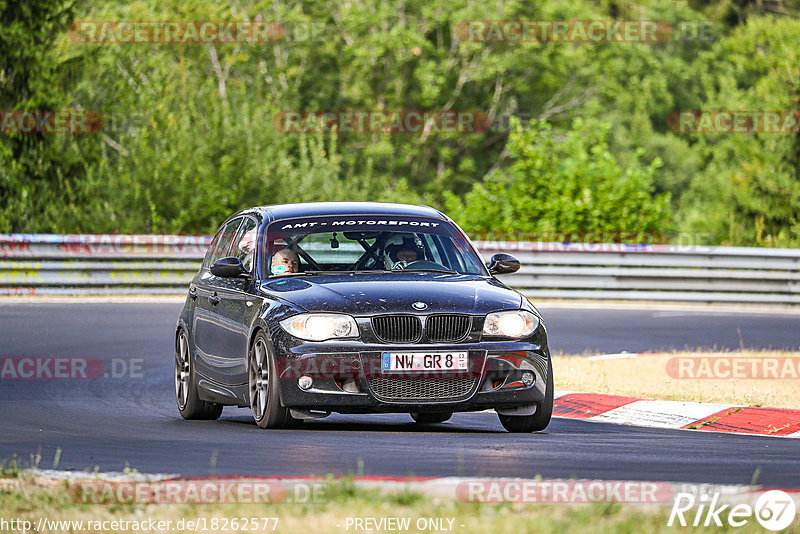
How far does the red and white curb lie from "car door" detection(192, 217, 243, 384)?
2799 mm

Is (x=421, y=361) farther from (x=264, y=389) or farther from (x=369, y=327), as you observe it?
(x=264, y=389)

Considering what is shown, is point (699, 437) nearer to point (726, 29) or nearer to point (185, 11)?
point (185, 11)

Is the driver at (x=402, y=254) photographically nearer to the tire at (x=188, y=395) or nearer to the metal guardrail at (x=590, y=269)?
the tire at (x=188, y=395)

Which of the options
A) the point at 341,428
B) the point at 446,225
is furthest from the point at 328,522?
the point at 446,225

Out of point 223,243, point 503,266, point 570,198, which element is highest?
point 503,266

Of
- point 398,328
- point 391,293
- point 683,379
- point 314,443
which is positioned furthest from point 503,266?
point 683,379

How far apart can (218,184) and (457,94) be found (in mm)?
26575

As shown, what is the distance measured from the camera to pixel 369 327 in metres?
9.63

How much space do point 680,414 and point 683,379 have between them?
7.71ft

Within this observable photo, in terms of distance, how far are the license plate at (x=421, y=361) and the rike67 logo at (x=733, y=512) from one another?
3351mm

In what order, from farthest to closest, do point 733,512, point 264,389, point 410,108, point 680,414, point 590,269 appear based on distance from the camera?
point 410,108 < point 590,269 < point 680,414 < point 264,389 < point 733,512

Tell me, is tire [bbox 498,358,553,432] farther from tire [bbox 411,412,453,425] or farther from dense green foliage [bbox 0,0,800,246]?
dense green foliage [bbox 0,0,800,246]

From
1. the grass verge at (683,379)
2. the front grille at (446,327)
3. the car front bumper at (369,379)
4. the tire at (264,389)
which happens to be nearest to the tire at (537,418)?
the car front bumper at (369,379)

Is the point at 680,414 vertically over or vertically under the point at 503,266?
under
